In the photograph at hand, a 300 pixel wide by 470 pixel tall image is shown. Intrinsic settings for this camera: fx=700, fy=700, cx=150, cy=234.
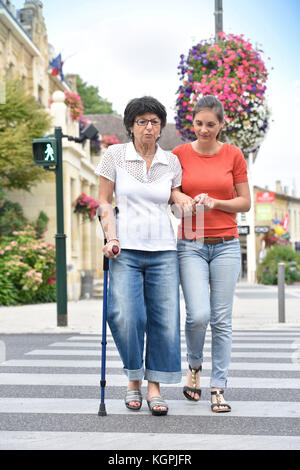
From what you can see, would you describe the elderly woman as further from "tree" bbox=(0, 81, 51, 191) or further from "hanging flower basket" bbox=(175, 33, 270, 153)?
"tree" bbox=(0, 81, 51, 191)

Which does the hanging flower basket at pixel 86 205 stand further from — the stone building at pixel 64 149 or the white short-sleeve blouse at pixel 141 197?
the white short-sleeve blouse at pixel 141 197

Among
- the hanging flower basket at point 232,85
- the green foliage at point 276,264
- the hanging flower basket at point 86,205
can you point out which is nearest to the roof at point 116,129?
the green foliage at point 276,264

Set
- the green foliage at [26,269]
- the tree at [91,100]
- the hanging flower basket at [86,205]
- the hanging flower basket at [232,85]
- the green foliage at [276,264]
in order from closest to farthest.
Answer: the hanging flower basket at [232,85], the green foliage at [26,269], the hanging flower basket at [86,205], the green foliage at [276,264], the tree at [91,100]

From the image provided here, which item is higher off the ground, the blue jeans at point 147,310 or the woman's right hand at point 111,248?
the woman's right hand at point 111,248

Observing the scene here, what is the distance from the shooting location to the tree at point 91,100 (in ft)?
171

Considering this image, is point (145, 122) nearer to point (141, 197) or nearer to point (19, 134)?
point (141, 197)

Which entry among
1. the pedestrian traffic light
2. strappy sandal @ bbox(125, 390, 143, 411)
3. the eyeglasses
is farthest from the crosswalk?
the pedestrian traffic light

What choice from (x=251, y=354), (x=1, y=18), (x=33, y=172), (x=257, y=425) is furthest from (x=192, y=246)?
(x=1, y=18)

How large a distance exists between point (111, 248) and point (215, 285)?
73 cm

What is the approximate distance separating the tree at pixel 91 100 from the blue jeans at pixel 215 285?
157ft

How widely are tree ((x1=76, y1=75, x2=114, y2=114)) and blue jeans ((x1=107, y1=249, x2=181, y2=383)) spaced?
48.0 meters

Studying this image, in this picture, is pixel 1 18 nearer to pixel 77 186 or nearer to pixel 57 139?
pixel 77 186

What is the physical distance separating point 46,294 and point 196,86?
27.2 ft

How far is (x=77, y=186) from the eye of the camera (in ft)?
70.1
